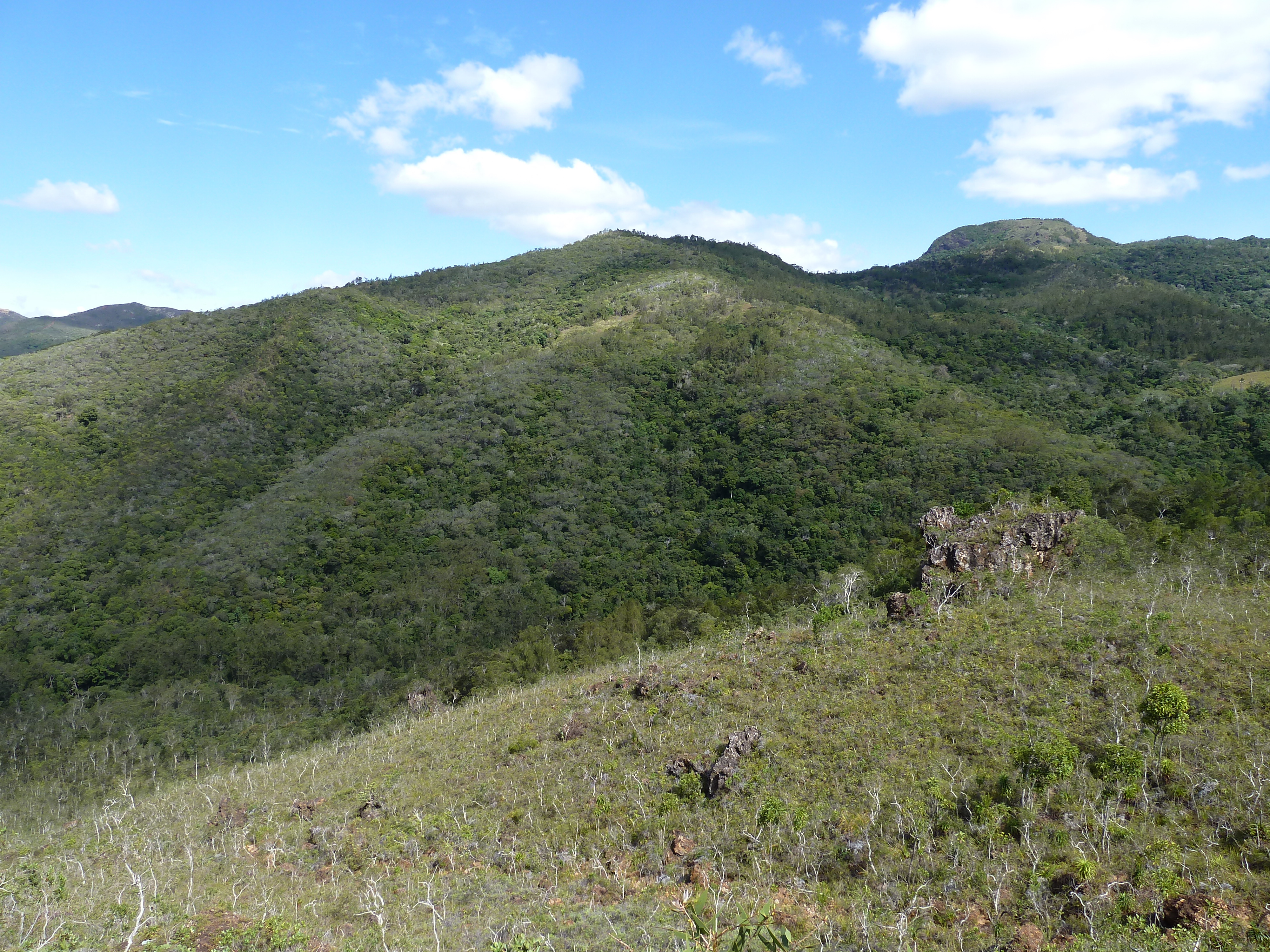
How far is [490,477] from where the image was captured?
402ft

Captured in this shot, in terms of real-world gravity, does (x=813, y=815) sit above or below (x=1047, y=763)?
below

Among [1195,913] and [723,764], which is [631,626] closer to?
[723,764]

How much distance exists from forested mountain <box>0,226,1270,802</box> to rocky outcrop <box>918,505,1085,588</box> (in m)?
5.36

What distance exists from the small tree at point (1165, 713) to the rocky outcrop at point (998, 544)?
15021 mm

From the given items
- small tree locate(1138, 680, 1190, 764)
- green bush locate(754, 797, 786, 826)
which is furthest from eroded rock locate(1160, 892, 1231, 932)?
green bush locate(754, 797, 786, 826)

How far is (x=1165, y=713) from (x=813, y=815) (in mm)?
10328

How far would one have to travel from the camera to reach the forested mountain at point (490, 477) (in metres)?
79.1

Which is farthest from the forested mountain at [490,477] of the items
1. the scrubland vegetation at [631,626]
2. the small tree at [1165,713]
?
the small tree at [1165,713]

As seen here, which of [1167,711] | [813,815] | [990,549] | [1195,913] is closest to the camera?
[1195,913]

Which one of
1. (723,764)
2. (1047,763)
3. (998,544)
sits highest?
(998,544)

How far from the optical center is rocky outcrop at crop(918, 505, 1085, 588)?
1341 inches

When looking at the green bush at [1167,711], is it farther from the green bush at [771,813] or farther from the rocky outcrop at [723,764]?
the rocky outcrop at [723,764]

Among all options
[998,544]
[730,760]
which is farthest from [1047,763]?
[998,544]

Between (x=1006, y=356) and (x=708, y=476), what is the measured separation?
7389 centimetres
